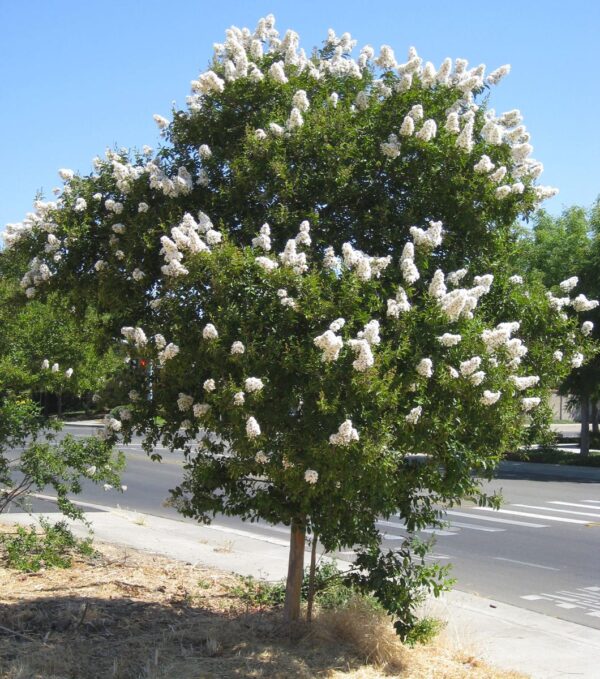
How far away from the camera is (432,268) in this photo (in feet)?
A: 19.0

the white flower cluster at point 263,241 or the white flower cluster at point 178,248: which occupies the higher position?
the white flower cluster at point 263,241

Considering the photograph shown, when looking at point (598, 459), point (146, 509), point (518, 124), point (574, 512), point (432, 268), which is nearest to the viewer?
point (432, 268)

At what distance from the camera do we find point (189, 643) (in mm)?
5820

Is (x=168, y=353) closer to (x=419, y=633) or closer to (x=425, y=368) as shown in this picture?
(x=425, y=368)

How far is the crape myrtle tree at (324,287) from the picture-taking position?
4.80m

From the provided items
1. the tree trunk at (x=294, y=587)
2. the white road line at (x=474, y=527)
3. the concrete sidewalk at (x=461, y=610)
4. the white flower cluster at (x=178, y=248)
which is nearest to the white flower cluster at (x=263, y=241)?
the white flower cluster at (x=178, y=248)

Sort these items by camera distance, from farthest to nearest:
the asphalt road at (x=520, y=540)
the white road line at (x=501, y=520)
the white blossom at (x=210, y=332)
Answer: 1. the white road line at (x=501, y=520)
2. the asphalt road at (x=520, y=540)
3. the white blossom at (x=210, y=332)

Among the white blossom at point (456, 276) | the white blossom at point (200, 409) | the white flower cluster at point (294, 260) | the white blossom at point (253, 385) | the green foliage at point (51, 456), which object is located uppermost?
the white blossom at point (456, 276)

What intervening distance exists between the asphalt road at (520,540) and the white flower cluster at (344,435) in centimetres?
178

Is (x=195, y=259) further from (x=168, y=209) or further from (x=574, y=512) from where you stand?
(x=574, y=512)

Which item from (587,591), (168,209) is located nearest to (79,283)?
(168,209)

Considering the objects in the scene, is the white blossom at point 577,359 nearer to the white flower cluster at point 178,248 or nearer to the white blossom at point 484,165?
the white blossom at point 484,165

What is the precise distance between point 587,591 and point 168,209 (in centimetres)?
600

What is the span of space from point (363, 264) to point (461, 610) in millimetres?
4052
